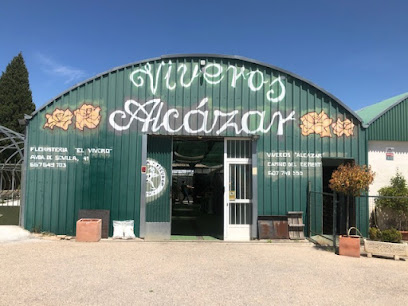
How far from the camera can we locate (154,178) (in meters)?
10.0

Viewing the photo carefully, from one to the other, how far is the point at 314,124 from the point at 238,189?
3152 millimetres

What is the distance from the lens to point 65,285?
215 inches

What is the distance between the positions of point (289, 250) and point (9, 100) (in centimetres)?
3034

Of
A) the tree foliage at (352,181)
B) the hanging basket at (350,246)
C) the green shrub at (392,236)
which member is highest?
the tree foliage at (352,181)

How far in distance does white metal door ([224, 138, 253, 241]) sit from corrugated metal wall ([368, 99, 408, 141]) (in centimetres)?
403

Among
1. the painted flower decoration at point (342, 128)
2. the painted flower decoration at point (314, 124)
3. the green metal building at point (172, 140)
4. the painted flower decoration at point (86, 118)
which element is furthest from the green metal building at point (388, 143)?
the painted flower decoration at point (86, 118)

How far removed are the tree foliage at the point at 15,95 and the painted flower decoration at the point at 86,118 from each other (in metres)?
23.6

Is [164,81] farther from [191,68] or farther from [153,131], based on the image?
[153,131]

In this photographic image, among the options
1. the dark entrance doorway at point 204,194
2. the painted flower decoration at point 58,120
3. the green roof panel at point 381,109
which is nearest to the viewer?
the painted flower decoration at point 58,120

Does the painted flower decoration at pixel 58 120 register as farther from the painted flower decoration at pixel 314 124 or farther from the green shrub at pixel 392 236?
the green shrub at pixel 392 236

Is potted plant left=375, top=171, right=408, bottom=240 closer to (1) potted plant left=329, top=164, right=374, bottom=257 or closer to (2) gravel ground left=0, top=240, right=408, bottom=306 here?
(1) potted plant left=329, top=164, right=374, bottom=257

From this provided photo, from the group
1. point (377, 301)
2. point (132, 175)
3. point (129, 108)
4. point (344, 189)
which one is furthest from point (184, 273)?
point (129, 108)

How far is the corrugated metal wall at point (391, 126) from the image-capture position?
10.6 metres

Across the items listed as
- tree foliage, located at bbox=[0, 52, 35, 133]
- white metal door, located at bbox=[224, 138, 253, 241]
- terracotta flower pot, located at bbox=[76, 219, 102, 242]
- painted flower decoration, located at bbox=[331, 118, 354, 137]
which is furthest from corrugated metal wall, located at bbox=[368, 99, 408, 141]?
tree foliage, located at bbox=[0, 52, 35, 133]
